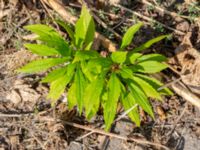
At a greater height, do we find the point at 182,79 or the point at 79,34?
the point at 79,34

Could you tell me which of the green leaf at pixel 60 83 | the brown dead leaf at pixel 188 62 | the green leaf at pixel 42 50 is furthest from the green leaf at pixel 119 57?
the brown dead leaf at pixel 188 62

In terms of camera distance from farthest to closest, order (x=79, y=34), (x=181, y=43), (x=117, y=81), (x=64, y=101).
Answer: (x=181, y=43), (x=64, y=101), (x=79, y=34), (x=117, y=81)

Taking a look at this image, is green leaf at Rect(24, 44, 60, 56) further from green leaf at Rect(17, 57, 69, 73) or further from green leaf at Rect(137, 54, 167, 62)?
green leaf at Rect(137, 54, 167, 62)

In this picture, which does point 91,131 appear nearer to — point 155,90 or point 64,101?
point 64,101

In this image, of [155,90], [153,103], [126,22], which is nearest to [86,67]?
[155,90]

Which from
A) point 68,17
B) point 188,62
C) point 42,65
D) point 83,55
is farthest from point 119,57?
point 68,17

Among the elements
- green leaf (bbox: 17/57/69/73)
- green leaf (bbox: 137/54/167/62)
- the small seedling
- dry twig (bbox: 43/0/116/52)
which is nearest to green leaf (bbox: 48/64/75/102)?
the small seedling
